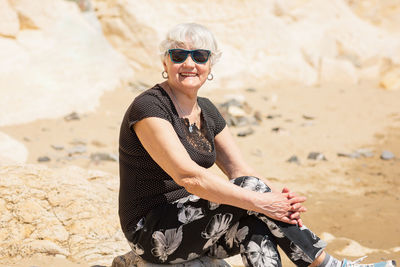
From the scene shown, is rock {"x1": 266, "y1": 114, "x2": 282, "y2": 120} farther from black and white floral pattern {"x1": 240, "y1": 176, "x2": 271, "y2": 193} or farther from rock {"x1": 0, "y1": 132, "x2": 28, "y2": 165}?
black and white floral pattern {"x1": 240, "y1": 176, "x2": 271, "y2": 193}

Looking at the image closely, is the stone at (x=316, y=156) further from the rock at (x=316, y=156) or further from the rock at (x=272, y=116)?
the rock at (x=272, y=116)

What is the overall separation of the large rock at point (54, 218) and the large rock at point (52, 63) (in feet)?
13.3

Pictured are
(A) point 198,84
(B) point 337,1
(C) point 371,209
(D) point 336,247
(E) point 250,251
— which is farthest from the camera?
(B) point 337,1

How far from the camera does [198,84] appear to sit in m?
3.10

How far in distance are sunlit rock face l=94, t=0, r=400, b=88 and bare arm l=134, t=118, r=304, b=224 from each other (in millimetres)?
7758

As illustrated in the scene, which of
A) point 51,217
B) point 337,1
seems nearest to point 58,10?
point 51,217

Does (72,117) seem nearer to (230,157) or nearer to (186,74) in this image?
(230,157)

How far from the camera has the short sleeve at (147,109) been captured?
278cm

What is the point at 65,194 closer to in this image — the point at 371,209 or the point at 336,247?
the point at 336,247

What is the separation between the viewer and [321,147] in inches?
294

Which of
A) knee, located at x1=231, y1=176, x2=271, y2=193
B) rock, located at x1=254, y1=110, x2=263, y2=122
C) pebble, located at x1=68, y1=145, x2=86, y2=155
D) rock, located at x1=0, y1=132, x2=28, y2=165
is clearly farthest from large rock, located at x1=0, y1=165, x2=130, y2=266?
rock, located at x1=254, y1=110, x2=263, y2=122

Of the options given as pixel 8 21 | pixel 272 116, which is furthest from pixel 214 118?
pixel 8 21

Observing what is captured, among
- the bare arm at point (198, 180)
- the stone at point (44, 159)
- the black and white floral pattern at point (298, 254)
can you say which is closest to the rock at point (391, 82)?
the stone at point (44, 159)

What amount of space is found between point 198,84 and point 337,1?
14.9m
